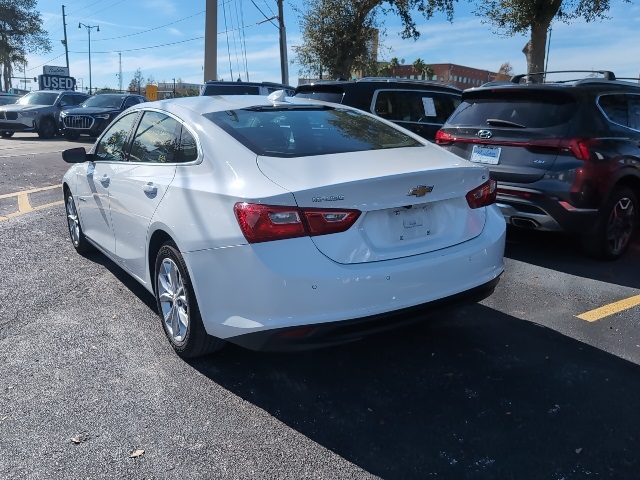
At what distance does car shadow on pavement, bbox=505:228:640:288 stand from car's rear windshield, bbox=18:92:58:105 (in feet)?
64.7

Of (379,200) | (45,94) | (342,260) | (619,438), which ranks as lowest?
(619,438)

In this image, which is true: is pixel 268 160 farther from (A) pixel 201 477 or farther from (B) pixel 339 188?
(A) pixel 201 477

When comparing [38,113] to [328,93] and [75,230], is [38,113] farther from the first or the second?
[75,230]

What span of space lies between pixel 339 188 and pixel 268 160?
512 mm

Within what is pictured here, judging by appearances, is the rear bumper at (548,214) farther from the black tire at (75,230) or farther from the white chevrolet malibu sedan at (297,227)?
the black tire at (75,230)

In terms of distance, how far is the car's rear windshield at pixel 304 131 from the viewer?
3.53 m

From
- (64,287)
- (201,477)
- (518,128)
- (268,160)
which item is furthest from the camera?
(518,128)

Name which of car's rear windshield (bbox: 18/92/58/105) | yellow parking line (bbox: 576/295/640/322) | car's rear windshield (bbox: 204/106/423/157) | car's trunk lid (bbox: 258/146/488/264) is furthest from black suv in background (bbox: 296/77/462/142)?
car's rear windshield (bbox: 18/92/58/105)

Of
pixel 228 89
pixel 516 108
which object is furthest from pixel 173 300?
pixel 228 89

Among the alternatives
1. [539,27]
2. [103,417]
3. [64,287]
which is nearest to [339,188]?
[103,417]

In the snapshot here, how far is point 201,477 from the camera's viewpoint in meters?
2.61

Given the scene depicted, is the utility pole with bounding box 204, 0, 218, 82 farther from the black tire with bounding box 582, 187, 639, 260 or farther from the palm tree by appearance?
the palm tree

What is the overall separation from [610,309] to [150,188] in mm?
3482

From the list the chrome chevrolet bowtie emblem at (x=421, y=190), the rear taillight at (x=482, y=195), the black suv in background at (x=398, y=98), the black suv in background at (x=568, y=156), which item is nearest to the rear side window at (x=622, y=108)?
the black suv in background at (x=568, y=156)
